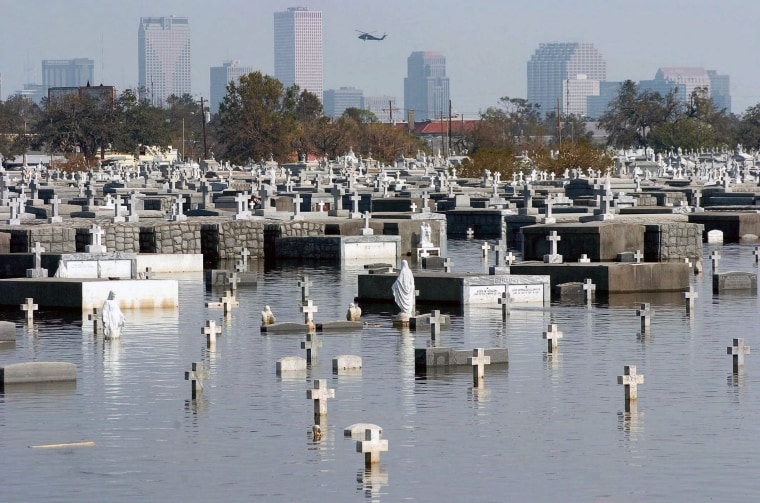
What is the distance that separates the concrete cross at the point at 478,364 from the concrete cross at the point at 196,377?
353cm

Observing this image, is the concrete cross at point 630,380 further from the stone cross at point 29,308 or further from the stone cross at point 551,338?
the stone cross at point 29,308

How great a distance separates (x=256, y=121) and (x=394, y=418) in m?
105

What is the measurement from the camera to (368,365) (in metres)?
24.7

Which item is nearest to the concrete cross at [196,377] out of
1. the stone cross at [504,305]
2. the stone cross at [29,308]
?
the stone cross at [29,308]

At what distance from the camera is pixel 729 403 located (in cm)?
2120

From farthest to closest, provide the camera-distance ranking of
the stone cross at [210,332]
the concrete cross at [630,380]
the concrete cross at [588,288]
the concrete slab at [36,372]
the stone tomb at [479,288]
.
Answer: the concrete cross at [588,288] → the stone tomb at [479,288] → the stone cross at [210,332] → the concrete slab at [36,372] → the concrete cross at [630,380]

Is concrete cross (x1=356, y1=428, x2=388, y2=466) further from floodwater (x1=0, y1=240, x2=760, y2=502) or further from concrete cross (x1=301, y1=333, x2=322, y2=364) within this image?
concrete cross (x1=301, y1=333, x2=322, y2=364)

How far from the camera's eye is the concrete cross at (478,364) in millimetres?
22188

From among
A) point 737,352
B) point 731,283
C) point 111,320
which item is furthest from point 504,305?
point 731,283

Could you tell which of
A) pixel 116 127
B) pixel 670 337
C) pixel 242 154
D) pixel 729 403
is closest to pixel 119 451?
pixel 729 403

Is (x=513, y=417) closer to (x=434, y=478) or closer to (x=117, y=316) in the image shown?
(x=434, y=478)

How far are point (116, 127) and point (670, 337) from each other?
109 meters

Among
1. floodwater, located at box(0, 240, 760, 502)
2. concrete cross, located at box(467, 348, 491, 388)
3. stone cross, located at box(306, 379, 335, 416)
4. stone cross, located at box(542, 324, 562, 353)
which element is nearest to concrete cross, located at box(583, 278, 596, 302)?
floodwater, located at box(0, 240, 760, 502)

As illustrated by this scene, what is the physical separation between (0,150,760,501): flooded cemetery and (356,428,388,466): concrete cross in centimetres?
2
